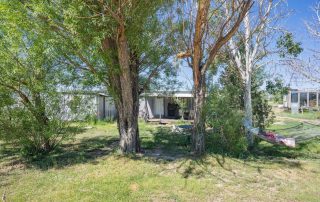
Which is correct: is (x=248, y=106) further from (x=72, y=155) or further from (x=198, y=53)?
(x=72, y=155)

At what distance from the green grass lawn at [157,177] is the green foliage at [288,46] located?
3927 millimetres

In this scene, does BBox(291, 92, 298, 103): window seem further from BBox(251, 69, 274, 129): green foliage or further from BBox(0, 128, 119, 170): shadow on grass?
BBox(0, 128, 119, 170): shadow on grass

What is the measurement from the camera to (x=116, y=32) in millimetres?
7113

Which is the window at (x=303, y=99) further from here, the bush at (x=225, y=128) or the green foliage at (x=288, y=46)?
the bush at (x=225, y=128)

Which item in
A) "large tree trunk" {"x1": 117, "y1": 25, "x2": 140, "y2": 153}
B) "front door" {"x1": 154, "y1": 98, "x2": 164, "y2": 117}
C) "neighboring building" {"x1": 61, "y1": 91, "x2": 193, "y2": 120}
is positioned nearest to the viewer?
"large tree trunk" {"x1": 117, "y1": 25, "x2": 140, "y2": 153}

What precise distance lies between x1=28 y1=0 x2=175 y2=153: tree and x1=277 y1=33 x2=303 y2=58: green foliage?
444 centimetres

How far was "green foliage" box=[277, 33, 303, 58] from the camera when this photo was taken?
10555 mm

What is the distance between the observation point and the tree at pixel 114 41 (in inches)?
245

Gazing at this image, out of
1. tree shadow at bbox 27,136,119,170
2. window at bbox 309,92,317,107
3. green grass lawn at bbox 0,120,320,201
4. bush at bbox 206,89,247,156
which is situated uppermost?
window at bbox 309,92,317,107

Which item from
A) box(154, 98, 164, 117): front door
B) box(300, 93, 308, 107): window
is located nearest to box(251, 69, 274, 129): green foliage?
box(154, 98, 164, 117): front door

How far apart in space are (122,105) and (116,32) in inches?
92.6

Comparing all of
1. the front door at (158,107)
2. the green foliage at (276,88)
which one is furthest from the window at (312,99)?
the green foliage at (276,88)

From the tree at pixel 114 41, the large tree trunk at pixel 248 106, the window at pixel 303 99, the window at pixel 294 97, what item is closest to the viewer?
the tree at pixel 114 41

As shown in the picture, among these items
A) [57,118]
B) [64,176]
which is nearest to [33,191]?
→ [64,176]
